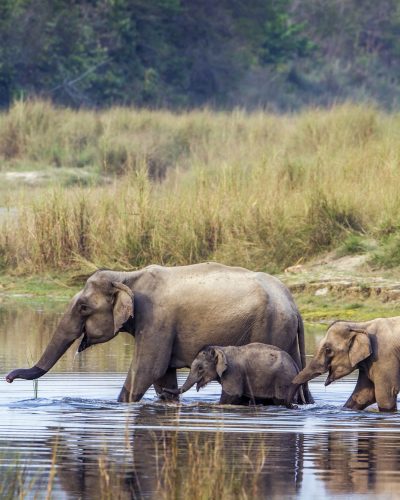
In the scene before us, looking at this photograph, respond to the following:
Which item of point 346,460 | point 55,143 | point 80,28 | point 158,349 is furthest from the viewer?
point 80,28

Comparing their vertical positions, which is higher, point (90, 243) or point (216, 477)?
point (216, 477)

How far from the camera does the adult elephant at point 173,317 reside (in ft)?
40.0

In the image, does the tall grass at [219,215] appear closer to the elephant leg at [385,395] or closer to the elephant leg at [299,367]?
the elephant leg at [299,367]

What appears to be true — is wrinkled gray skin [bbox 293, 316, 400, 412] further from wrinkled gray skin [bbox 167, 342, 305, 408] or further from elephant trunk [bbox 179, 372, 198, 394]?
elephant trunk [bbox 179, 372, 198, 394]

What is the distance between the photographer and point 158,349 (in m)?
12.2

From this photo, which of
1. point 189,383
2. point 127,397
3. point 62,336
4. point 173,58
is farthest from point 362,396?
point 173,58

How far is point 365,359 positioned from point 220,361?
1.12 metres

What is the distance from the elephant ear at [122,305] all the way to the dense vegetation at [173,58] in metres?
26.9

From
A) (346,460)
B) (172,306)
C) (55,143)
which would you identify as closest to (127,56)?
(55,143)

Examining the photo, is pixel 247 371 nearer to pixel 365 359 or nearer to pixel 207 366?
pixel 207 366

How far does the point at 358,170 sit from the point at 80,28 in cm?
2379

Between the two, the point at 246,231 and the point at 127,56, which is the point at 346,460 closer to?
the point at 246,231

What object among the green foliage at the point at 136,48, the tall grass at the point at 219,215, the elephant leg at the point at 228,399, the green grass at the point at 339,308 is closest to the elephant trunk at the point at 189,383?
the elephant leg at the point at 228,399

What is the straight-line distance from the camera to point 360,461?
9547 mm
